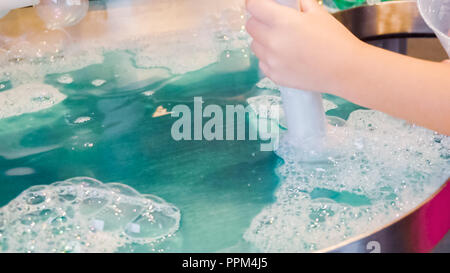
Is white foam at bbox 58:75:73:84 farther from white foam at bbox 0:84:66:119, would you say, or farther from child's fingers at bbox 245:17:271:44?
child's fingers at bbox 245:17:271:44

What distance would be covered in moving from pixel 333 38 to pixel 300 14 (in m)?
0.05

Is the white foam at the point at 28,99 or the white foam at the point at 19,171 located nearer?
the white foam at the point at 19,171

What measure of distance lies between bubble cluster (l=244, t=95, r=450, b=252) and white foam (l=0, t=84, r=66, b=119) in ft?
1.47

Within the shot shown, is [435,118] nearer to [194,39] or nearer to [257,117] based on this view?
[257,117]

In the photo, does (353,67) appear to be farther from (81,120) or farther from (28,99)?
(28,99)

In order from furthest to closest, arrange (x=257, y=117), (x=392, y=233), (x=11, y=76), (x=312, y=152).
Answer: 1. (x=11, y=76)
2. (x=257, y=117)
3. (x=312, y=152)
4. (x=392, y=233)

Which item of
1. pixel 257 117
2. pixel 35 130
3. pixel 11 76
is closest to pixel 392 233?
pixel 257 117

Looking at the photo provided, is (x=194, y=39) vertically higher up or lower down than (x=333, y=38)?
lower down

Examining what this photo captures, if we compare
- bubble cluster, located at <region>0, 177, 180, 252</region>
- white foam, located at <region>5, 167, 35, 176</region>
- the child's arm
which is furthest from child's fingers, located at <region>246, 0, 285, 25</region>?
white foam, located at <region>5, 167, 35, 176</region>

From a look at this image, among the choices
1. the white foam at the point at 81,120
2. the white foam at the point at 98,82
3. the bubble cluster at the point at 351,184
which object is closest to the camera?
the bubble cluster at the point at 351,184

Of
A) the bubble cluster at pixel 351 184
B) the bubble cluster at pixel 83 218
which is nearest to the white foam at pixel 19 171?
the bubble cluster at pixel 83 218

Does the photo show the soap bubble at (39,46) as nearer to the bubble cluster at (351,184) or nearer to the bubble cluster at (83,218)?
the bubble cluster at (83,218)

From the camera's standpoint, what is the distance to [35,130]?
0.89m

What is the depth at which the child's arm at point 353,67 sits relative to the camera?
65 cm
